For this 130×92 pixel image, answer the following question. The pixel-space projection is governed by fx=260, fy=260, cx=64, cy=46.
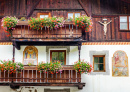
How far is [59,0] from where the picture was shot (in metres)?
15.3

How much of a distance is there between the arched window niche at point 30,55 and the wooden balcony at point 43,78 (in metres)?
1.01

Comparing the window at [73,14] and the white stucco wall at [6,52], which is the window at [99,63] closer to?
the window at [73,14]

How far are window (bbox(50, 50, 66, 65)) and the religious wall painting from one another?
2809mm

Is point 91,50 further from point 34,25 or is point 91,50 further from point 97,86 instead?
point 34,25

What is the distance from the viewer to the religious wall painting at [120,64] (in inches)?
571

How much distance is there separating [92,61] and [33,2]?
15.9 feet

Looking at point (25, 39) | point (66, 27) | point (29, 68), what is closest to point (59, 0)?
point (66, 27)

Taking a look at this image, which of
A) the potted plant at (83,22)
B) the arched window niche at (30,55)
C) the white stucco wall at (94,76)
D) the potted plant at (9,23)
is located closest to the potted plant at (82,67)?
the white stucco wall at (94,76)

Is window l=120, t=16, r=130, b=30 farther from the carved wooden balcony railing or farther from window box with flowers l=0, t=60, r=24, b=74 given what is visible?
window box with flowers l=0, t=60, r=24, b=74

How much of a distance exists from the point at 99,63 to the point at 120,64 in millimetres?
1174

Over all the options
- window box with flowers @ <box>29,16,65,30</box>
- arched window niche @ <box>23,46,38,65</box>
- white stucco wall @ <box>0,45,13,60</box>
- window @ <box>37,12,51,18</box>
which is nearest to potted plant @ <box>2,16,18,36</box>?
window box with flowers @ <box>29,16,65,30</box>

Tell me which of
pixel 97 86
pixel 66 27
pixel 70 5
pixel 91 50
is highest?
pixel 70 5

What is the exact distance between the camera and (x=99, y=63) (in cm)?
1487

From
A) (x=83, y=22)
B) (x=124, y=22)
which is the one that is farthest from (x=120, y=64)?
(x=83, y=22)
